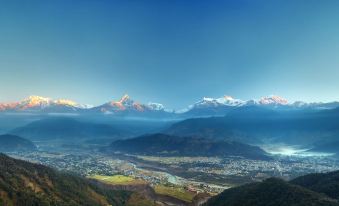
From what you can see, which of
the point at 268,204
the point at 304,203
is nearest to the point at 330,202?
the point at 304,203

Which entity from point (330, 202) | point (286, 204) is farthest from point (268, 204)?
point (330, 202)

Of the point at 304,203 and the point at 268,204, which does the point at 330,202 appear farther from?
the point at 268,204

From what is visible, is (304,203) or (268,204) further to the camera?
(268,204)

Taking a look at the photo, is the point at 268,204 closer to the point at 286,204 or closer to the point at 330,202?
the point at 286,204

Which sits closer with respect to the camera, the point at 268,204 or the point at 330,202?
the point at 330,202
